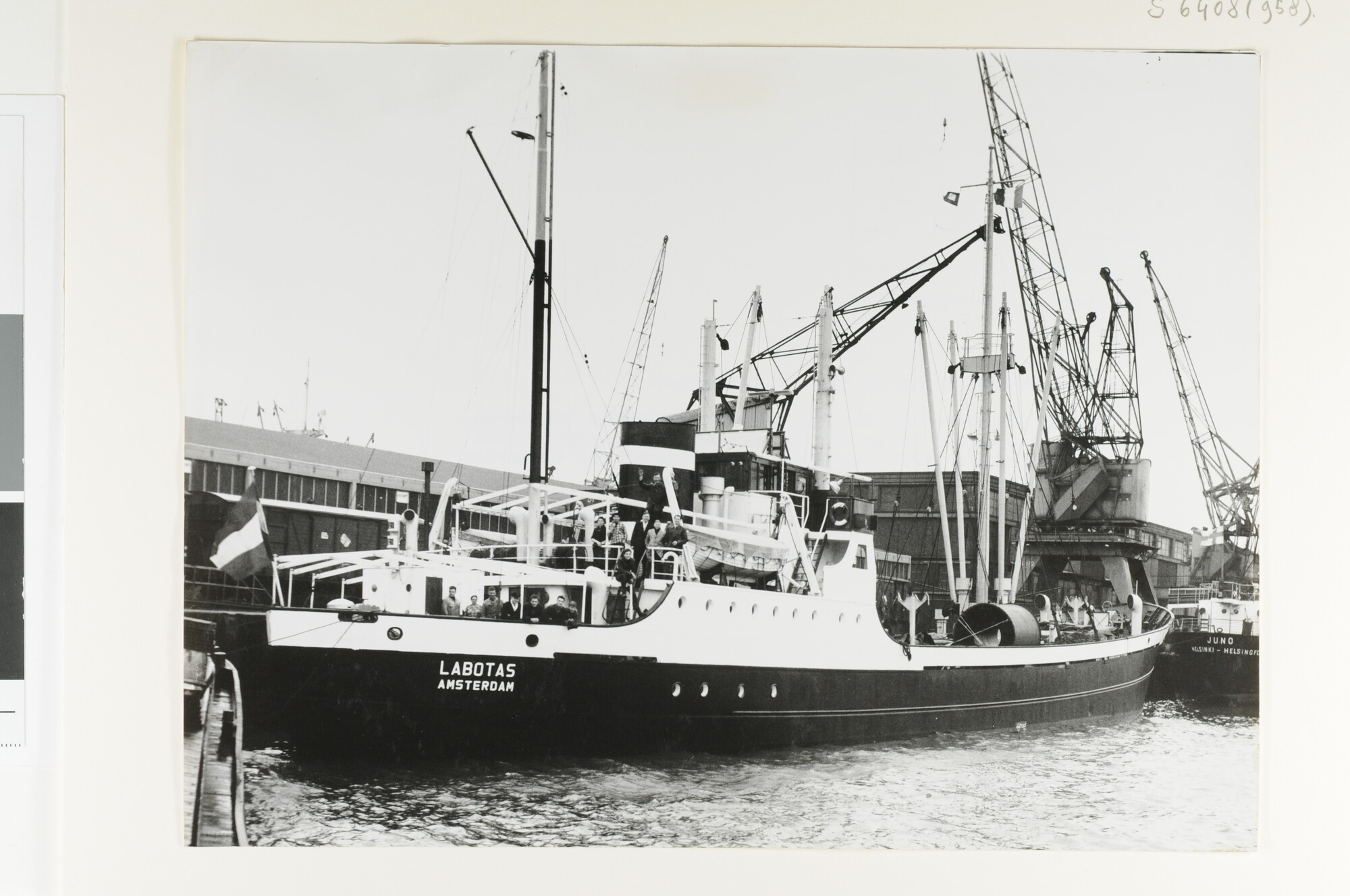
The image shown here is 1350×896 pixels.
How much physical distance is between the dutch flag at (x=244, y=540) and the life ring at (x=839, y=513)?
2013mm

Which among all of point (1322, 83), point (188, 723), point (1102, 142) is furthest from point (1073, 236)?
point (188, 723)

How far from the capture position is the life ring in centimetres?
373

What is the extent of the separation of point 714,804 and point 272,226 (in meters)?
2.32

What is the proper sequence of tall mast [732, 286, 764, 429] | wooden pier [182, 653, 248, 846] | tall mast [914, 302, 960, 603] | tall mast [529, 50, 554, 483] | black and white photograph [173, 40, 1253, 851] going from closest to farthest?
wooden pier [182, 653, 248, 846], black and white photograph [173, 40, 1253, 851], tall mast [529, 50, 554, 483], tall mast [732, 286, 764, 429], tall mast [914, 302, 960, 603]

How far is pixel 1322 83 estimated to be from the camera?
3020 millimetres

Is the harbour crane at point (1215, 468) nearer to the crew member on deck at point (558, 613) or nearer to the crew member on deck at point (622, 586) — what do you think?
the crew member on deck at point (622, 586)

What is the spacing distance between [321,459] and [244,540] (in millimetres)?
339

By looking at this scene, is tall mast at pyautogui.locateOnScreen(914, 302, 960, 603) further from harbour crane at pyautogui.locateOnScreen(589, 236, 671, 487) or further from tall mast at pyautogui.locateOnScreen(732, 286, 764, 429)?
harbour crane at pyautogui.locateOnScreen(589, 236, 671, 487)

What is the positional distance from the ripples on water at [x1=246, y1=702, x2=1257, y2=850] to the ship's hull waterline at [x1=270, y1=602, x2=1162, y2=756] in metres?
0.11

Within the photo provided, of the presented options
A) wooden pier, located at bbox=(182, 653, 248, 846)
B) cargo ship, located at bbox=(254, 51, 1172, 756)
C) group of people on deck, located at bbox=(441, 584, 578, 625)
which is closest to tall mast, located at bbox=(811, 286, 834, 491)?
cargo ship, located at bbox=(254, 51, 1172, 756)

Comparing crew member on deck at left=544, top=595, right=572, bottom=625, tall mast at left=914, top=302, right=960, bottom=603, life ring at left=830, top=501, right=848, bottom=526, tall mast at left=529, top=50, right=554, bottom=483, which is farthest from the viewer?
life ring at left=830, top=501, right=848, bottom=526

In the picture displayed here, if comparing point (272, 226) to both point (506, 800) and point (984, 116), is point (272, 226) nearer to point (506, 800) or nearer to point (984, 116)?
point (506, 800)

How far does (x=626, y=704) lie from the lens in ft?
11.5

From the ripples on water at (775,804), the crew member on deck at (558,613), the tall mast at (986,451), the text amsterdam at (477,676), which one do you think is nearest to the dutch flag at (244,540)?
the ripples on water at (775,804)
